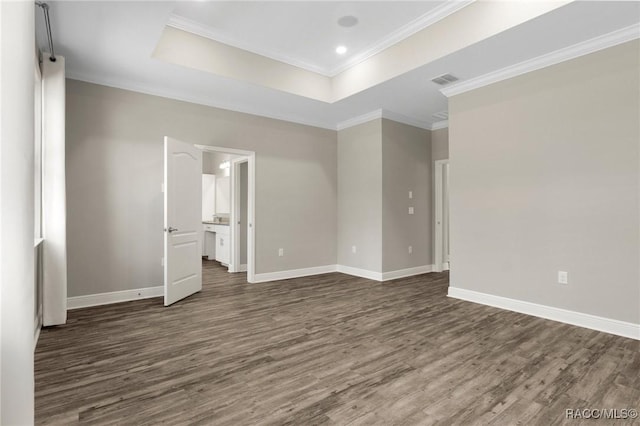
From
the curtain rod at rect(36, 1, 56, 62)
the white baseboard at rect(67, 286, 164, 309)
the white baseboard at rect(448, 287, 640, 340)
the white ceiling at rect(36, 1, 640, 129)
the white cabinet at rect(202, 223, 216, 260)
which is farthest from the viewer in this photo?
the white cabinet at rect(202, 223, 216, 260)

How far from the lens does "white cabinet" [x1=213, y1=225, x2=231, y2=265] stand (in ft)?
21.1

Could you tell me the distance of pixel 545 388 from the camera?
2123mm

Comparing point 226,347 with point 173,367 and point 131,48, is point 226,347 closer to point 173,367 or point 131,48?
point 173,367

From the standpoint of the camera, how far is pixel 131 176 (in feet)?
13.8

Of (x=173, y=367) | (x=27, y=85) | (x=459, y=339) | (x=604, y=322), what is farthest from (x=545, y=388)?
(x=27, y=85)

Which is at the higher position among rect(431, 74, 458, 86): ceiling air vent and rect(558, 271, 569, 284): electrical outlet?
rect(431, 74, 458, 86): ceiling air vent

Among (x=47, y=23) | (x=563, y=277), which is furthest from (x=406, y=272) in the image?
(x=47, y=23)

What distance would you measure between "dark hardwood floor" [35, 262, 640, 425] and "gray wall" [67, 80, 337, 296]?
58cm

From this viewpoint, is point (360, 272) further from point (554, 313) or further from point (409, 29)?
point (409, 29)

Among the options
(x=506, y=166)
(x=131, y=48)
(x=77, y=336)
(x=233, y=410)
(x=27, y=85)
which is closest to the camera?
(x=27, y=85)

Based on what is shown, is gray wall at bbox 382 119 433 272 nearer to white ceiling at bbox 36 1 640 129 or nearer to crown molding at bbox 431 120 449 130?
crown molding at bbox 431 120 449 130

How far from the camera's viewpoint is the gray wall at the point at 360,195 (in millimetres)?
5520

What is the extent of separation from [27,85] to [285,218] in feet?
15.7

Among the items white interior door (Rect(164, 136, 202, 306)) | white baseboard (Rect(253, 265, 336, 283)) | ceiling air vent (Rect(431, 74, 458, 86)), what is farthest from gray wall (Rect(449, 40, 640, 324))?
white interior door (Rect(164, 136, 202, 306))
